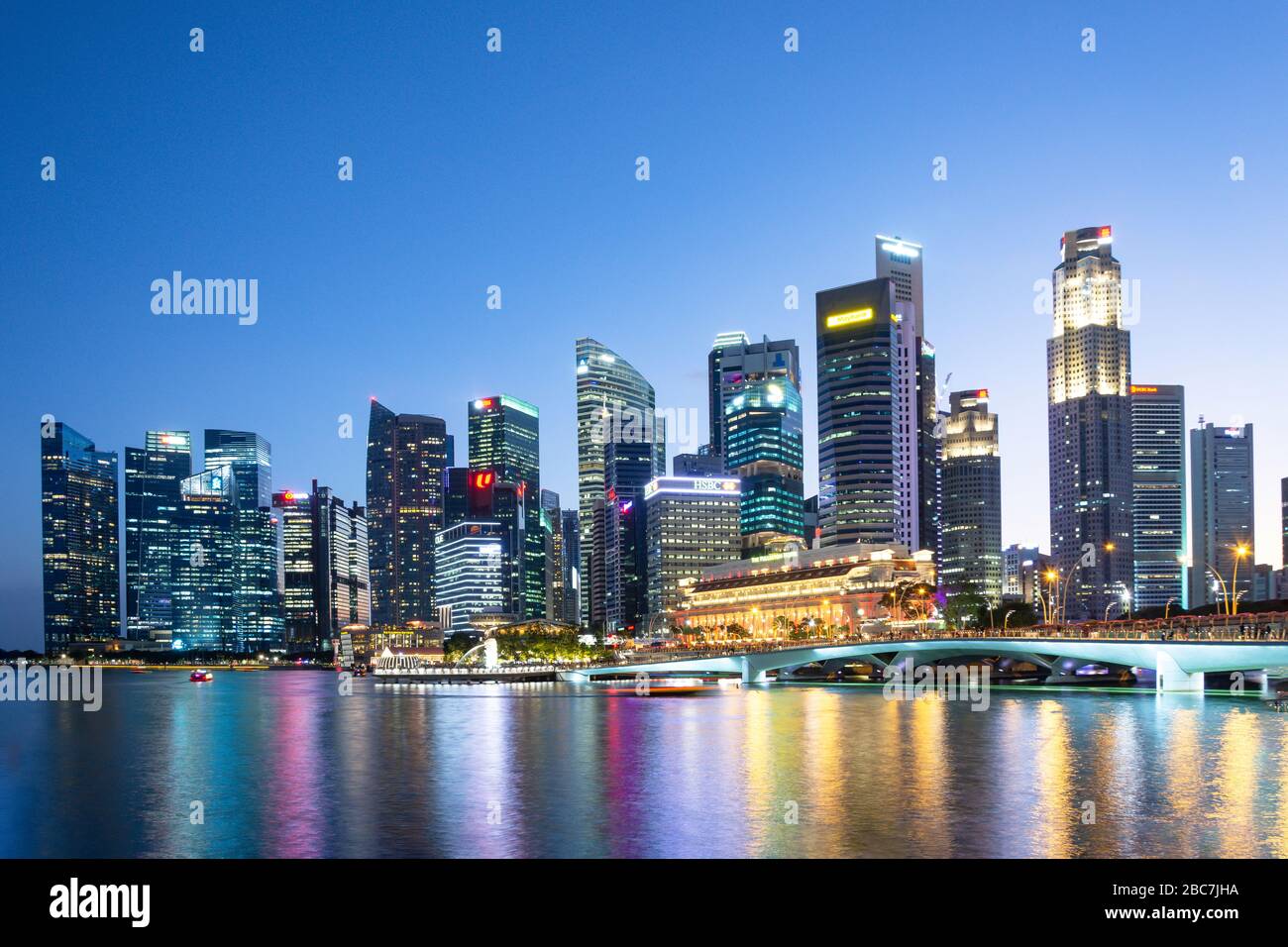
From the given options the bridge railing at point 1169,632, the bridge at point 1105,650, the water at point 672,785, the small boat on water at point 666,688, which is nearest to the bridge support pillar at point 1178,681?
the bridge at point 1105,650

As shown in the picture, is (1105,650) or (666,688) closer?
(1105,650)

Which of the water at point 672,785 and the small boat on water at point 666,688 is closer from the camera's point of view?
the water at point 672,785

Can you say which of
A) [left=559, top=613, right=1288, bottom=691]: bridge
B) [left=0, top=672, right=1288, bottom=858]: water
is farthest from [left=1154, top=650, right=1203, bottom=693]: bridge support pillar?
[left=0, top=672, right=1288, bottom=858]: water

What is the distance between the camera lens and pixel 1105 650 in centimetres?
9844

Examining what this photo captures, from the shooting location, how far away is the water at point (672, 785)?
1394 inches

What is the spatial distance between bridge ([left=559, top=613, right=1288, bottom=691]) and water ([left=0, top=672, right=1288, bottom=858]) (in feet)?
14.7

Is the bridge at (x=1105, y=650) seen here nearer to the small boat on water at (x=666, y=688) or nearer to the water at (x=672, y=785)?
the small boat on water at (x=666, y=688)

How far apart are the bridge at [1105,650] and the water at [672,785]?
449 centimetres

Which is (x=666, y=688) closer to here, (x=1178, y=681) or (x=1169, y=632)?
(x=1178, y=681)

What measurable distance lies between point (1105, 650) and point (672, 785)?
63.2 m

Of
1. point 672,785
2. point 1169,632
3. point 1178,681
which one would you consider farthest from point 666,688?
point 672,785
